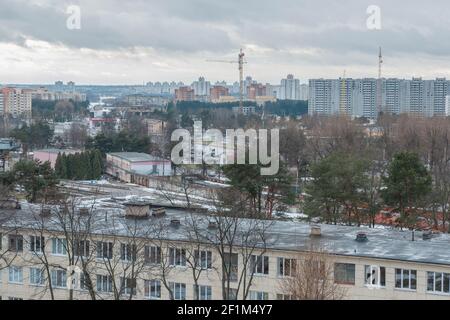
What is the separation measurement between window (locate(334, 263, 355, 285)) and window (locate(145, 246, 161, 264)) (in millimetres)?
2082

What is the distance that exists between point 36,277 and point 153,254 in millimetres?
1643

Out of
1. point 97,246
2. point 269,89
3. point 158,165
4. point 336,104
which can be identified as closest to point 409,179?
point 97,246

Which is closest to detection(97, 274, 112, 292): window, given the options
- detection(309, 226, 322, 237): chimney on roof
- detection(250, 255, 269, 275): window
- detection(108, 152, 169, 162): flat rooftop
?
detection(250, 255, 269, 275): window

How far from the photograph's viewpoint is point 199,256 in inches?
363

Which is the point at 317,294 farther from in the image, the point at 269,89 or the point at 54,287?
the point at 269,89

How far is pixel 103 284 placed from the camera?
979 centimetres

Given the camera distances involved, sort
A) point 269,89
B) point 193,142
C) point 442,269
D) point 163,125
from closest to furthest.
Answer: point 442,269 → point 193,142 → point 163,125 → point 269,89

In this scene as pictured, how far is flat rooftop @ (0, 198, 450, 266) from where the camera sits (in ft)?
29.2

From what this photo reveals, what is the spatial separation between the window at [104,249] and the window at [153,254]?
1.80 feet

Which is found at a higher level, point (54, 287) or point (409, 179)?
point (409, 179)

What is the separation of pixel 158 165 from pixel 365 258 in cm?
1962

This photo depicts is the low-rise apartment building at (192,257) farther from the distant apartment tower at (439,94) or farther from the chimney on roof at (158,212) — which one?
the distant apartment tower at (439,94)

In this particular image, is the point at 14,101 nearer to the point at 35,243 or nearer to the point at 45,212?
the point at 45,212

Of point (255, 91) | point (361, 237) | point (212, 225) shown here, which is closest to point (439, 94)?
point (255, 91)
